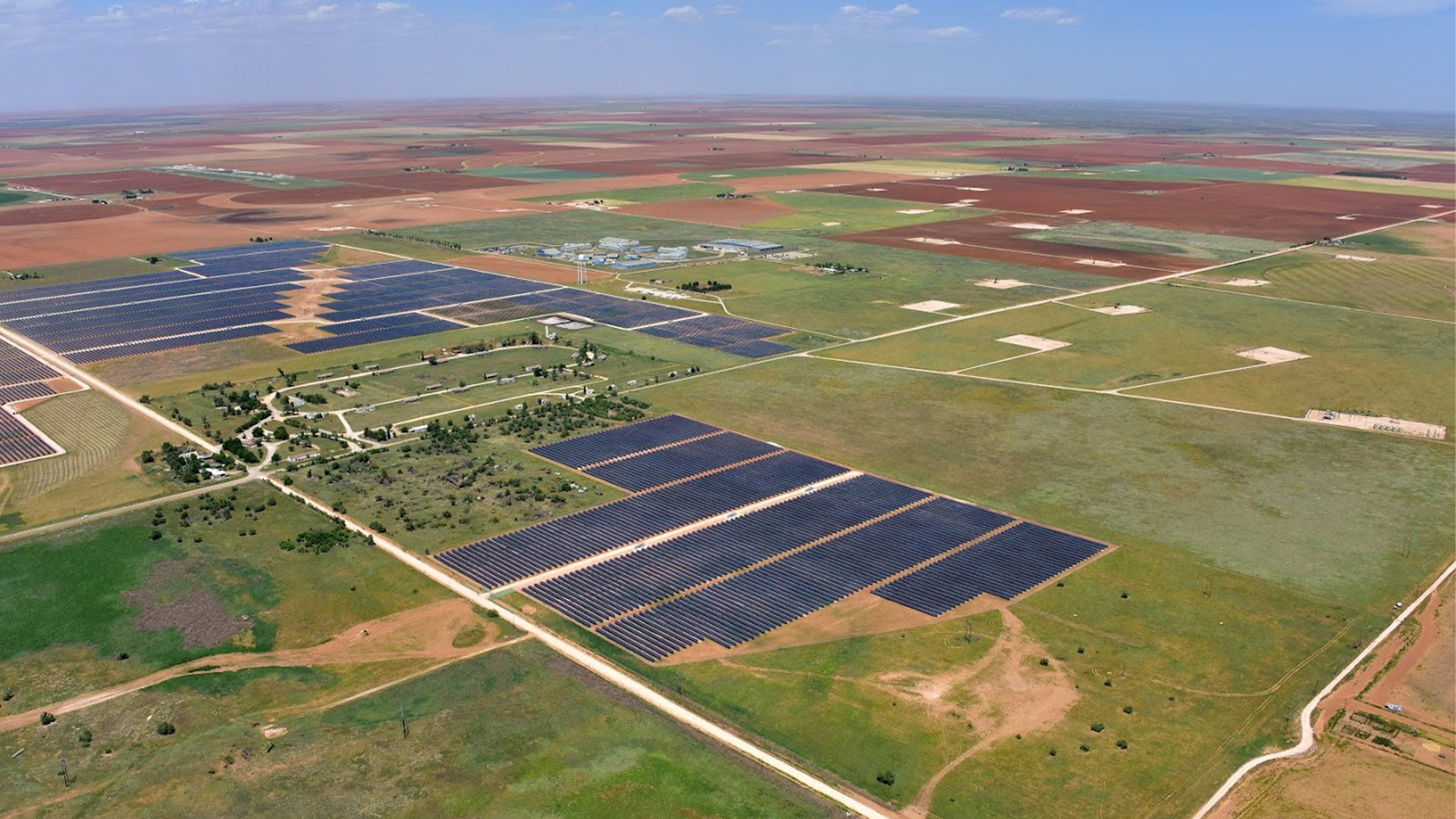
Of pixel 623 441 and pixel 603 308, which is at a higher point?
pixel 603 308

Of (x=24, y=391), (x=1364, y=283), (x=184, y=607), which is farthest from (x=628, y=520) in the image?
(x=1364, y=283)

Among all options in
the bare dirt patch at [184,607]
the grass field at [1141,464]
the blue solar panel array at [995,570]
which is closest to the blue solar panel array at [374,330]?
the grass field at [1141,464]

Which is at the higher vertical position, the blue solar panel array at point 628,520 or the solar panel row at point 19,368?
the solar panel row at point 19,368

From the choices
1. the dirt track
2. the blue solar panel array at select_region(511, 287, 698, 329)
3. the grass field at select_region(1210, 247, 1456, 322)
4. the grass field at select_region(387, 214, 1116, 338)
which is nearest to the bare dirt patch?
the dirt track

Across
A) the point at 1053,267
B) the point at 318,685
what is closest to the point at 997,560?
the point at 318,685

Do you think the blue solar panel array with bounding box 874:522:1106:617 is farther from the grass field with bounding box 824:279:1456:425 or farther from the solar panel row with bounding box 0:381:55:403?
the solar panel row with bounding box 0:381:55:403

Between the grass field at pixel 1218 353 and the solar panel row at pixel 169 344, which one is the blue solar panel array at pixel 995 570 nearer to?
the grass field at pixel 1218 353

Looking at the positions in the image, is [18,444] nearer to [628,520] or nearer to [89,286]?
[628,520]
